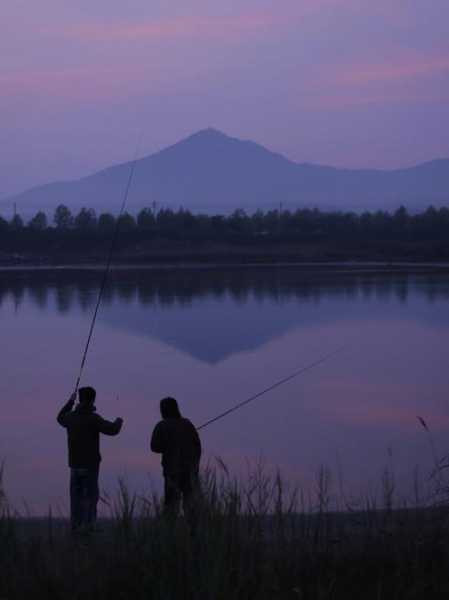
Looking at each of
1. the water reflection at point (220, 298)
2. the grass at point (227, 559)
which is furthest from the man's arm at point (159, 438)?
the water reflection at point (220, 298)

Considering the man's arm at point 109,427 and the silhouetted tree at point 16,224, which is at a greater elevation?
the silhouetted tree at point 16,224

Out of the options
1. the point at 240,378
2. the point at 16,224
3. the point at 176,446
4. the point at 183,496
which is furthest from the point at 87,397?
the point at 16,224

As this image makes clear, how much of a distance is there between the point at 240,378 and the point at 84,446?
909 cm

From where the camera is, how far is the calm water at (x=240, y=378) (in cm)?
1089

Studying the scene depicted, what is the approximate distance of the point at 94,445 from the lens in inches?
275

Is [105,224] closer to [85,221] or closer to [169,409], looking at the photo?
[85,221]

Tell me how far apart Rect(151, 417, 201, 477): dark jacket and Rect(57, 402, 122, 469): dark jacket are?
0.94 ft

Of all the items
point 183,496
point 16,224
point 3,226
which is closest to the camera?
point 183,496

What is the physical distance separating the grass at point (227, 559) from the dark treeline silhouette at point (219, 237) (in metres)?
54.7

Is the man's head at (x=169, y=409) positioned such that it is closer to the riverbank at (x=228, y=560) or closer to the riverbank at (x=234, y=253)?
the riverbank at (x=228, y=560)

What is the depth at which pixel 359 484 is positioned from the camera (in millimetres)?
9688

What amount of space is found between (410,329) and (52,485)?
13470mm

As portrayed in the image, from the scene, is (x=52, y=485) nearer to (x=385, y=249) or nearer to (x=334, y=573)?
(x=334, y=573)

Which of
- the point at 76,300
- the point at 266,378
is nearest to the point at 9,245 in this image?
the point at 76,300
